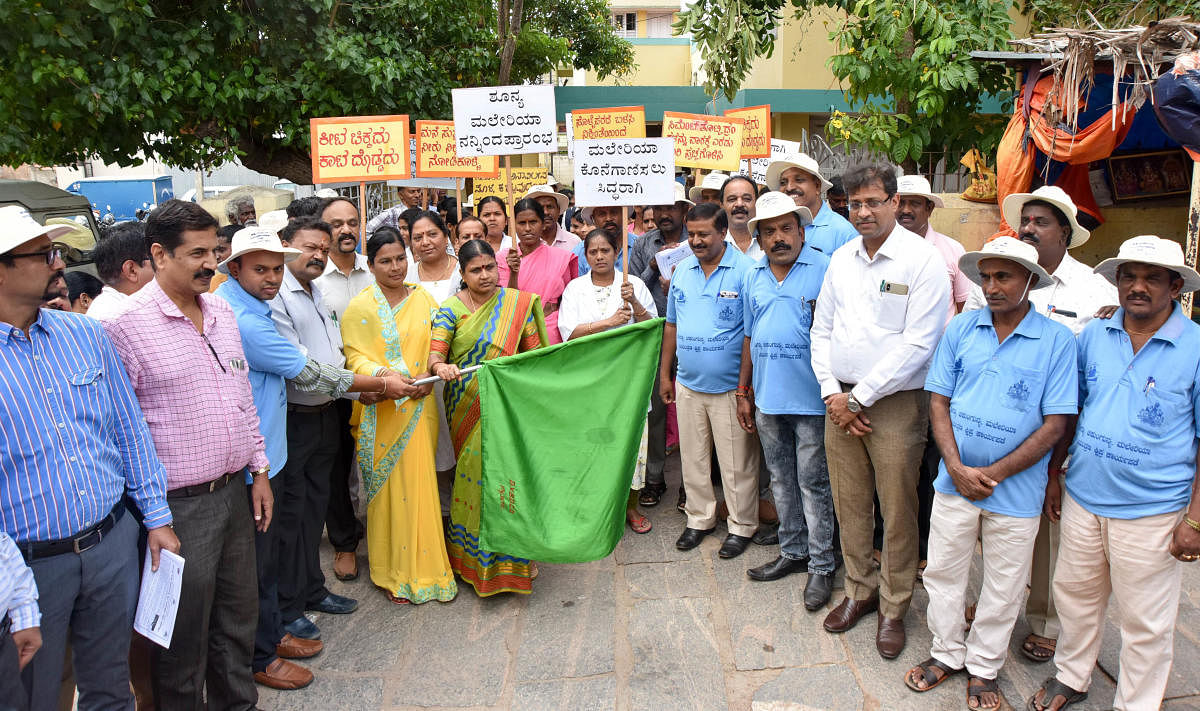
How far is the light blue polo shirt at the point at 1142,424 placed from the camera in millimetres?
2928

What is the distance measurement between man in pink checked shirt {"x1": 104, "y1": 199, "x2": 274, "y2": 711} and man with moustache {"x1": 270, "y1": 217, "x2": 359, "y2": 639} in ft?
2.25

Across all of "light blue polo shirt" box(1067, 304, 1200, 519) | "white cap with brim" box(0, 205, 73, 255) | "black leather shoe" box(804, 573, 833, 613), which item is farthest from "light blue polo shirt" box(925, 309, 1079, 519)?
"white cap with brim" box(0, 205, 73, 255)

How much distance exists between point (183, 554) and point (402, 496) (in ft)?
4.84

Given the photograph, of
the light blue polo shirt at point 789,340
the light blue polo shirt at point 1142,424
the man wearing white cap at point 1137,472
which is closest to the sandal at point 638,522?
the light blue polo shirt at point 789,340

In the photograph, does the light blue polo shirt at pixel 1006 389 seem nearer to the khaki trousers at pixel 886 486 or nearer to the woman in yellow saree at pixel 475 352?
the khaki trousers at pixel 886 486

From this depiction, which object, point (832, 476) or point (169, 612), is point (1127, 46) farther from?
point (169, 612)

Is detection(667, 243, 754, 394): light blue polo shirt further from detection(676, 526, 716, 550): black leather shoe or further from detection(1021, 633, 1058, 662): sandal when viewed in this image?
detection(1021, 633, 1058, 662): sandal

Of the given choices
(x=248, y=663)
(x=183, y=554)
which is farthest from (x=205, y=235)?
(x=248, y=663)

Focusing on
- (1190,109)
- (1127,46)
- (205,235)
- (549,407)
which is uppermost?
(1127,46)

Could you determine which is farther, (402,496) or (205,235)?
(402,496)

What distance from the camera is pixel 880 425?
3.72 m

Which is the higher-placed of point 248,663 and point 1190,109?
point 1190,109

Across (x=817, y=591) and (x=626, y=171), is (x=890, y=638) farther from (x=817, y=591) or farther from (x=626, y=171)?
(x=626, y=171)

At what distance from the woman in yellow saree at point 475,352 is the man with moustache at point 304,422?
0.59 metres
